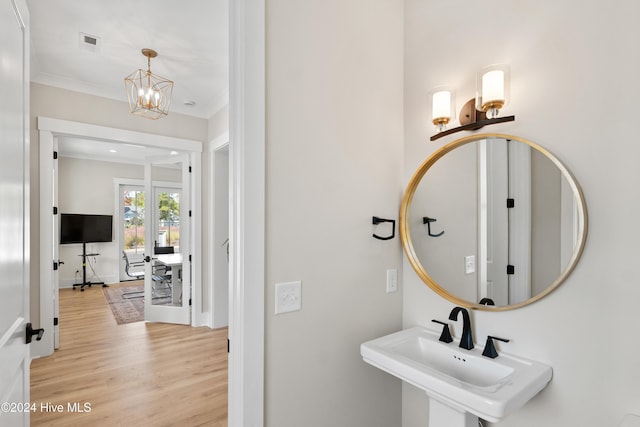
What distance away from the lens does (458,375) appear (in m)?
1.34

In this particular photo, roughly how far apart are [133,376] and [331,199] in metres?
2.73

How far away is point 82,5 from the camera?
2.29m

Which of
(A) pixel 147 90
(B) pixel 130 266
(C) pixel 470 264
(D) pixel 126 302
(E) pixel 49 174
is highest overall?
(A) pixel 147 90

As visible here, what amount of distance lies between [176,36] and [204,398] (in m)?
2.97

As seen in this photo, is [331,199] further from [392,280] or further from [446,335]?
[446,335]

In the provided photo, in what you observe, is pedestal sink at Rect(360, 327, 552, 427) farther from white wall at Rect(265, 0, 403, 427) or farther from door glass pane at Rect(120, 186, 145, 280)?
door glass pane at Rect(120, 186, 145, 280)

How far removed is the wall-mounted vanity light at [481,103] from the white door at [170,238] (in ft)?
Answer: 12.2

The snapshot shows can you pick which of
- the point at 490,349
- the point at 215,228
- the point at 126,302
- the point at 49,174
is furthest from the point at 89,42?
the point at 126,302

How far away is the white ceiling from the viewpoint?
Result: 2322 millimetres

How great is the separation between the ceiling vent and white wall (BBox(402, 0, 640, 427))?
9.79ft

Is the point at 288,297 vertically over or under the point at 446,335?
over

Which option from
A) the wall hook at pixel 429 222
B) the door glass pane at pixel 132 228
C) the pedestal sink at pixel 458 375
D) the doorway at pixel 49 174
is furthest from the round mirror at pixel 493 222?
the door glass pane at pixel 132 228

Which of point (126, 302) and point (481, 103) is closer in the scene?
point (481, 103)

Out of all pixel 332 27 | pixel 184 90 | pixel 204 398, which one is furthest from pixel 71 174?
pixel 332 27
